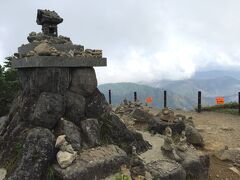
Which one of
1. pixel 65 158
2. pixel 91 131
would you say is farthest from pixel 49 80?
pixel 65 158

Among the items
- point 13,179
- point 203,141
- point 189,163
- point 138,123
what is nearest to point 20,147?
point 13,179

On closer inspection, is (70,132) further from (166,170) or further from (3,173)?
(166,170)

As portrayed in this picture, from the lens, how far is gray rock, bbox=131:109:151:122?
46.4 ft

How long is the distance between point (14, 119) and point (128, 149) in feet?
12.0

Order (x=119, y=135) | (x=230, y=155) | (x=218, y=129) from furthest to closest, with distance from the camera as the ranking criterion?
(x=218, y=129) < (x=230, y=155) < (x=119, y=135)

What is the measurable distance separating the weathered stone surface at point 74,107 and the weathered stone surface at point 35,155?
3.32 feet

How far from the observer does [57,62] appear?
806 centimetres

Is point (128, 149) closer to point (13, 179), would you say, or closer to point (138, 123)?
point (13, 179)

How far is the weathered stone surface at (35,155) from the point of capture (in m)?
7.08

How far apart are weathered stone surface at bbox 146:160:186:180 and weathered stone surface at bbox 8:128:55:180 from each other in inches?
111

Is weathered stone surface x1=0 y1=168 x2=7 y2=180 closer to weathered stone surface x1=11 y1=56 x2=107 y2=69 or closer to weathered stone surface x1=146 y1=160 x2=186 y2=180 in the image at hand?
weathered stone surface x1=11 y1=56 x2=107 y2=69

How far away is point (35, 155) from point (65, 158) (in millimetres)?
768

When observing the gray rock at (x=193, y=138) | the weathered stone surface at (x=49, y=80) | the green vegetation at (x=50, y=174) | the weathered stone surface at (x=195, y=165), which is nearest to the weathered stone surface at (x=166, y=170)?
the weathered stone surface at (x=195, y=165)

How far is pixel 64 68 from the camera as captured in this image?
27.1 ft
